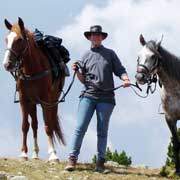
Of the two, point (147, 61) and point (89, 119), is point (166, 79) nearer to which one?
point (147, 61)

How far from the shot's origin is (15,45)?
12180 millimetres

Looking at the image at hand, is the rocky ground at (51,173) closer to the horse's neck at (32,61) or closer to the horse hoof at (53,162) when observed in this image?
the horse hoof at (53,162)

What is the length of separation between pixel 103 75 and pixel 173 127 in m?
1.73

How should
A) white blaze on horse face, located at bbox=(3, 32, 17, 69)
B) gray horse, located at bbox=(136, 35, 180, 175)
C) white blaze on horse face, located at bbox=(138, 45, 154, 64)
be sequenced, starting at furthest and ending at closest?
white blaze on horse face, located at bbox=(3, 32, 17, 69)
gray horse, located at bbox=(136, 35, 180, 175)
white blaze on horse face, located at bbox=(138, 45, 154, 64)

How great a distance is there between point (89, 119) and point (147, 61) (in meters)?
1.51

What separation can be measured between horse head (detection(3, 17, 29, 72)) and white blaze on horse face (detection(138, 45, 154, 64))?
8.55ft

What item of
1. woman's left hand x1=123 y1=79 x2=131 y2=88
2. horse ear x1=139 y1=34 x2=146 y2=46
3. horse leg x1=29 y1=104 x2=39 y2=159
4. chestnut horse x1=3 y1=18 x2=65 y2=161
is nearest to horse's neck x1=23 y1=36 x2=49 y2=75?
chestnut horse x1=3 y1=18 x2=65 y2=161

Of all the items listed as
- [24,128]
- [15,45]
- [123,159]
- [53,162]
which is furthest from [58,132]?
[123,159]

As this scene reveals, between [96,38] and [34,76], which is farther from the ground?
[96,38]

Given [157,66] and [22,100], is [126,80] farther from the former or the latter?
[22,100]

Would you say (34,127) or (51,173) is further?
(34,127)

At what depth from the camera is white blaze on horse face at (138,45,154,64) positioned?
1094 cm

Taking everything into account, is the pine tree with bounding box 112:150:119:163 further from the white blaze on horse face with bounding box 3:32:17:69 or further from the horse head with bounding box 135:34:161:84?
the horse head with bounding box 135:34:161:84

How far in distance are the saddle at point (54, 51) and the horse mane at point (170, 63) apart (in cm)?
321
